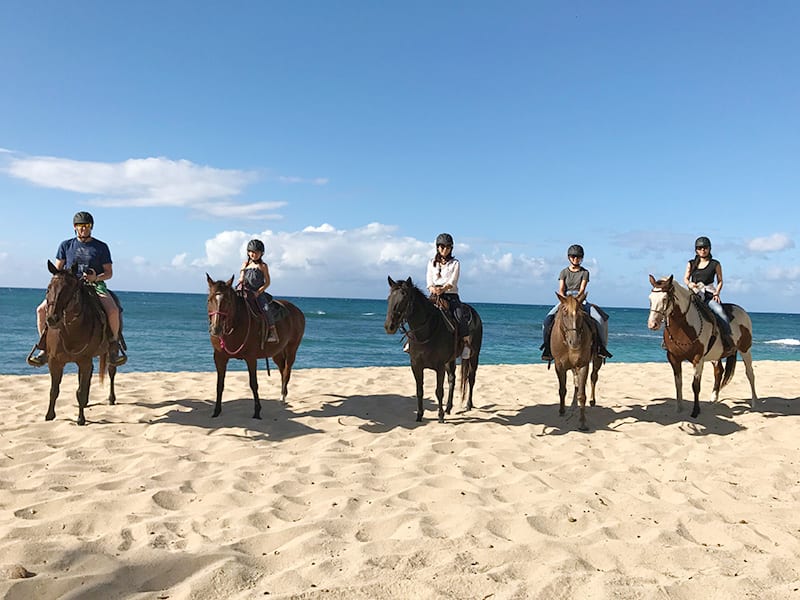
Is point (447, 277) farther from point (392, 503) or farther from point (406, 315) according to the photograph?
point (392, 503)

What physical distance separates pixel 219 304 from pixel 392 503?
4140 mm

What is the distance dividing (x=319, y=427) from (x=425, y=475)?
2.53 meters

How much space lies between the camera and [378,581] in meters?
3.31

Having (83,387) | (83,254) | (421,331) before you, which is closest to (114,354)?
(83,387)

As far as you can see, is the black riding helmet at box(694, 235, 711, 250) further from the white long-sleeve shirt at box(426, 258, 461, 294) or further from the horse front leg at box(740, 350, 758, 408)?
the white long-sleeve shirt at box(426, 258, 461, 294)

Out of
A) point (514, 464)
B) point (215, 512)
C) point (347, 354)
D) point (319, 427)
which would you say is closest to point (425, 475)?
point (514, 464)

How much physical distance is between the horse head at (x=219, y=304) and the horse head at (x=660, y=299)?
5929mm

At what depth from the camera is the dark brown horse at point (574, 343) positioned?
7.86 metres


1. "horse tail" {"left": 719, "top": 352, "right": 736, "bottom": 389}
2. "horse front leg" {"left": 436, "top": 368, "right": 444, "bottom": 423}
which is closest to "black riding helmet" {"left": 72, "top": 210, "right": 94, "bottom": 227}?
"horse front leg" {"left": 436, "top": 368, "right": 444, "bottom": 423}

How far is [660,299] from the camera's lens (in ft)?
26.3

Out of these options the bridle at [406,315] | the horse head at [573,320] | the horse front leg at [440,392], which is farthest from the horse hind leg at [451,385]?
the horse head at [573,320]

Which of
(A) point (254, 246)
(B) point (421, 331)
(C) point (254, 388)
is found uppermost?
(A) point (254, 246)

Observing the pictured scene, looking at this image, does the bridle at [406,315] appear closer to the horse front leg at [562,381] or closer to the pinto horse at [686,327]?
the horse front leg at [562,381]

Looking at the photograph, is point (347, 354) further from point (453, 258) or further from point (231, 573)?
point (231, 573)
